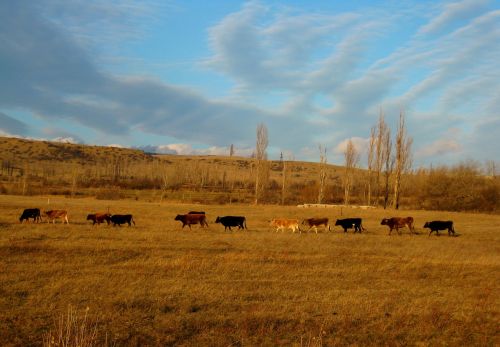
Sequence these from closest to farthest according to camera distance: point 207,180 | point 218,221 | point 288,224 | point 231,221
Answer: point 288,224 → point 231,221 → point 218,221 → point 207,180

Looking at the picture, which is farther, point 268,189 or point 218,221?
point 268,189

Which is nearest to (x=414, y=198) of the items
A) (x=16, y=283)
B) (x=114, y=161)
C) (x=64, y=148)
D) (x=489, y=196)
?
(x=489, y=196)

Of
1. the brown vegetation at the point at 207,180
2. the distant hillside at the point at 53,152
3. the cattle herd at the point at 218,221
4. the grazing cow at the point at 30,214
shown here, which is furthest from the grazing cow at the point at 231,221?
the distant hillside at the point at 53,152

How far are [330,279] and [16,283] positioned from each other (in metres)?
9.08

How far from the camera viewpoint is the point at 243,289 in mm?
11797

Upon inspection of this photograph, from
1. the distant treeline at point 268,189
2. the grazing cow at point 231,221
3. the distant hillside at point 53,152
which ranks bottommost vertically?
the grazing cow at point 231,221

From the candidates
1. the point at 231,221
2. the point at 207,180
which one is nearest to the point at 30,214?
the point at 231,221

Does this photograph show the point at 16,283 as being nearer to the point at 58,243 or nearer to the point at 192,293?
the point at 192,293

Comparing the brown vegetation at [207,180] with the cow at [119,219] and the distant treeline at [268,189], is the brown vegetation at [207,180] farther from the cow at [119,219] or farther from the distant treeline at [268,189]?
the cow at [119,219]

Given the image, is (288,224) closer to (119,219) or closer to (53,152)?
(119,219)

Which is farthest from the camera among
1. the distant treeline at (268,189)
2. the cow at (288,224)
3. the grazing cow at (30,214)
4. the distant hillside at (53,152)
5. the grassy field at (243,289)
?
the distant hillside at (53,152)

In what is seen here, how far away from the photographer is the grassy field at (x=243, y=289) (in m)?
8.73

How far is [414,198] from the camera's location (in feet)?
184

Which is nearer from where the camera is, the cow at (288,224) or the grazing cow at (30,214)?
the grazing cow at (30,214)
